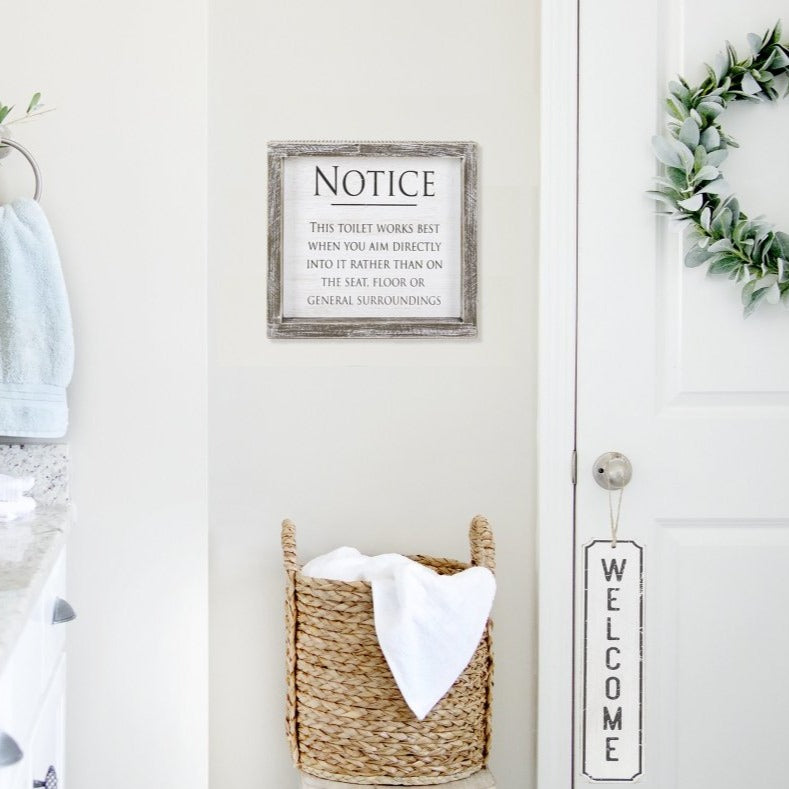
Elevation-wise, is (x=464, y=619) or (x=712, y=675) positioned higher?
(x=464, y=619)

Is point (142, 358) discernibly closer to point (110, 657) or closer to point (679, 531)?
point (110, 657)

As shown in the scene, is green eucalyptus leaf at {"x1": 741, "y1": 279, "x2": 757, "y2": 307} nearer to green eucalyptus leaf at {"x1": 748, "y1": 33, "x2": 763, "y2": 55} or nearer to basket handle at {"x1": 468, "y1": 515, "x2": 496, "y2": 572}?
green eucalyptus leaf at {"x1": 748, "y1": 33, "x2": 763, "y2": 55}

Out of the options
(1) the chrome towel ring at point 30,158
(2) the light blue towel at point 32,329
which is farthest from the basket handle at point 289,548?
(1) the chrome towel ring at point 30,158

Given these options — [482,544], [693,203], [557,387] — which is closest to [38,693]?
[482,544]

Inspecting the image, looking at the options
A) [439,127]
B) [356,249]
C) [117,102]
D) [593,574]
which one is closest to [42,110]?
[117,102]

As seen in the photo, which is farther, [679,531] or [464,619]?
[679,531]

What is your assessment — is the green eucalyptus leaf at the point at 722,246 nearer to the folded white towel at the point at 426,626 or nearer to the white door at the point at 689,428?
the white door at the point at 689,428

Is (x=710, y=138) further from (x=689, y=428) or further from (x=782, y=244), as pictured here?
(x=689, y=428)

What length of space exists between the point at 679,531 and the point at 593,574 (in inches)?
7.4

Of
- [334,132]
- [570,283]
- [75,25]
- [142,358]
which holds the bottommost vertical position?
[142,358]

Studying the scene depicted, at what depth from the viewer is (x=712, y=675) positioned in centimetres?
169

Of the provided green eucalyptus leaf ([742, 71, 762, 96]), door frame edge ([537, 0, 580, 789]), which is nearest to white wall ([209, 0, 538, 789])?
door frame edge ([537, 0, 580, 789])

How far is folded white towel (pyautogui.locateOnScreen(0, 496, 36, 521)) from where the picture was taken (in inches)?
55.3

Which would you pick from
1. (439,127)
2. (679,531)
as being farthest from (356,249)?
(679,531)
